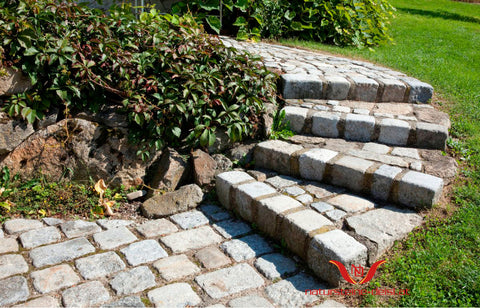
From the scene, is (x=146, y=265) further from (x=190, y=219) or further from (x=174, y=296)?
(x=190, y=219)

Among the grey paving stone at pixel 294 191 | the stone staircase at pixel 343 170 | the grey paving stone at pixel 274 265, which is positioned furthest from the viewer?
the grey paving stone at pixel 294 191

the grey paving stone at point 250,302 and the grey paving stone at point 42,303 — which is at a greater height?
the grey paving stone at point 250,302

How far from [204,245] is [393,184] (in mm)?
1527

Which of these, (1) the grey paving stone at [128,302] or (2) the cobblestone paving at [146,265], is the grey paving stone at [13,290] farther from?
(1) the grey paving stone at [128,302]

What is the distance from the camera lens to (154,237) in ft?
10.4

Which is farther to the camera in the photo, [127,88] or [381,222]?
[127,88]

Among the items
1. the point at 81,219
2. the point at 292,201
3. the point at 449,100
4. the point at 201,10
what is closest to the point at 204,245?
the point at 292,201

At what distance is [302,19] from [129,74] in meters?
4.31

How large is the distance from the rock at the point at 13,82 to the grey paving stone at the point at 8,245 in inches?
52.5

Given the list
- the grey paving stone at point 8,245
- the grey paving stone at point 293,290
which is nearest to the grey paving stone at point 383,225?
the grey paving stone at point 293,290

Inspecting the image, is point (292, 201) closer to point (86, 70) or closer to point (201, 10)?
point (86, 70)

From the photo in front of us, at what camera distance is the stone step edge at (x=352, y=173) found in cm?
320

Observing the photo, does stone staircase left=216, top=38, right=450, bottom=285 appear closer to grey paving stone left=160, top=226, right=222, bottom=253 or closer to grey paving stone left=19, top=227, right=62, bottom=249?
grey paving stone left=160, top=226, right=222, bottom=253

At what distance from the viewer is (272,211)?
10.2ft
